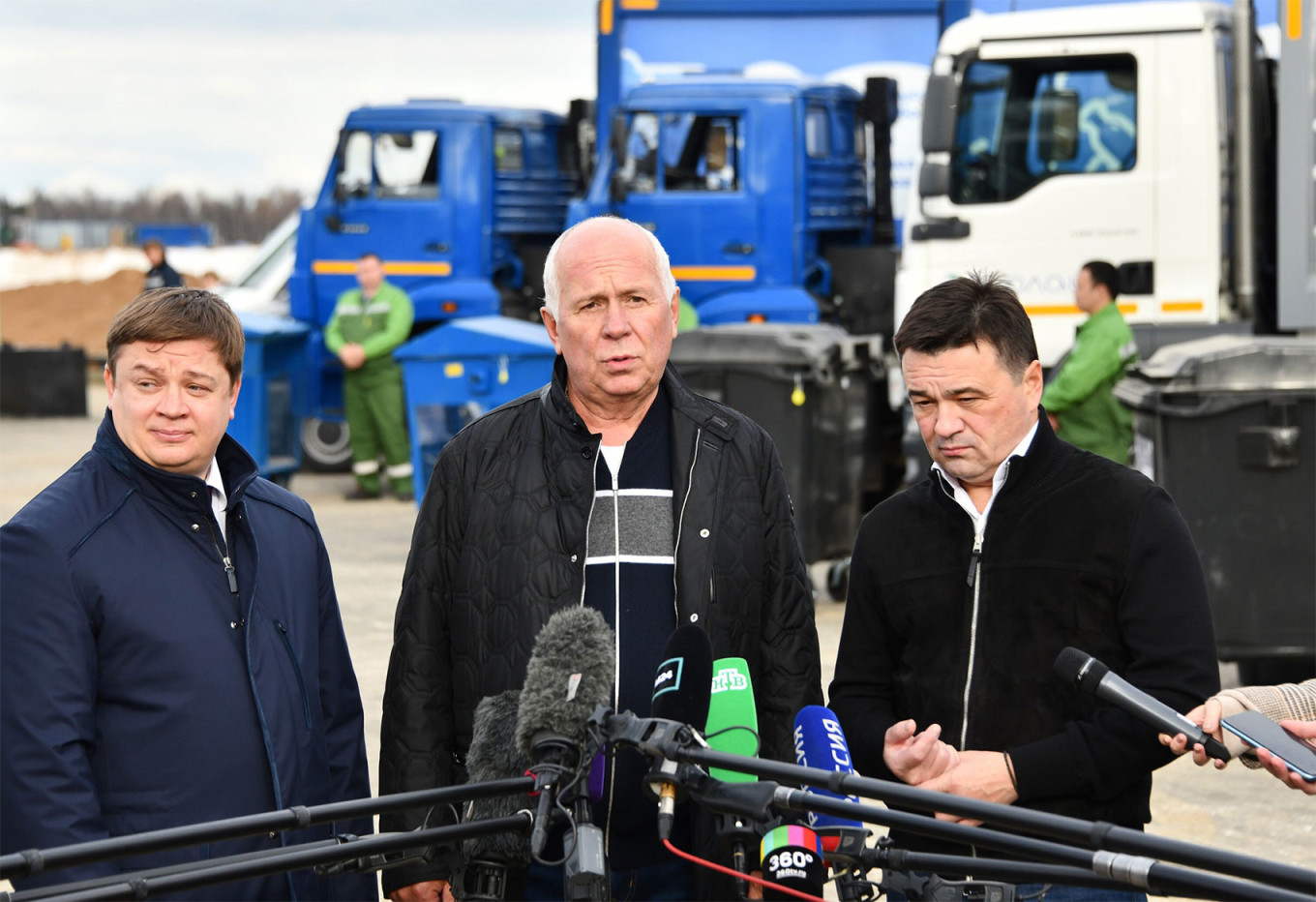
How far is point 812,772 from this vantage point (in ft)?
6.51

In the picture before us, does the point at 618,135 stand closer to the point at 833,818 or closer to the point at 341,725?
the point at 341,725

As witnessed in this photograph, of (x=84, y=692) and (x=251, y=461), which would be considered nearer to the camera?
(x=84, y=692)

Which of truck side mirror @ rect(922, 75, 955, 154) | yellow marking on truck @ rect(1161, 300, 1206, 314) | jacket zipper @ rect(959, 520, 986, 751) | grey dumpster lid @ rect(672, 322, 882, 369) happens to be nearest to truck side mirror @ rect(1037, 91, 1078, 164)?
truck side mirror @ rect(922, 75, 955, 154)

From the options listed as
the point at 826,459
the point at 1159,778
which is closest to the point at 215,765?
the point at 1159,778

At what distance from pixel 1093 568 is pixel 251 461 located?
1.48 metres

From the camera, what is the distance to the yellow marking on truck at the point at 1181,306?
9.63 metres

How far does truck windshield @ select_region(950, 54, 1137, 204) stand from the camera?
969 centimetres

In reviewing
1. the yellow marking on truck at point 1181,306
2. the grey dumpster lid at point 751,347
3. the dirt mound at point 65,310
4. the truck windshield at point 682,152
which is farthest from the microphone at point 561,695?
the dirt mound at point 65,310

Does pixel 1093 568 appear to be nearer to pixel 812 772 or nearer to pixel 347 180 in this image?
pixel 812 772

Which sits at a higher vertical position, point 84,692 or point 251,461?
point 251,461

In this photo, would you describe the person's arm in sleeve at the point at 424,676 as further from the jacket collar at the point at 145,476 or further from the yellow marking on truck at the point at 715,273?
the yellow marking on truck at the point at 715,273

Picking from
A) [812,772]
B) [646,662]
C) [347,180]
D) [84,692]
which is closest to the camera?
[812,772]

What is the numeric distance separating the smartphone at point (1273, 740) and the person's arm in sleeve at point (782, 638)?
104cm

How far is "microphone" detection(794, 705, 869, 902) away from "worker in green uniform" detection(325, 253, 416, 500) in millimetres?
11383
